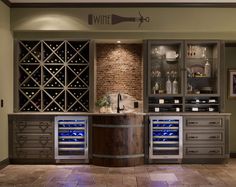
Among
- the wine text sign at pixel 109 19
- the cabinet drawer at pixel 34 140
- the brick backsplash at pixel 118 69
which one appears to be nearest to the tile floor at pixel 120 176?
the cabinet drawer at pixel 34 140

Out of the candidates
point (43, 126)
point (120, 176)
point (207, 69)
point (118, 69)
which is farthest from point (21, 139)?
point (207, 69)

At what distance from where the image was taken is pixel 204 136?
25.6 ft

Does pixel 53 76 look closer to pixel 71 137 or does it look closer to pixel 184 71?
pixel 71 137

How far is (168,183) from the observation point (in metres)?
6.12

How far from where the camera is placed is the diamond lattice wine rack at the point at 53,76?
313 inches

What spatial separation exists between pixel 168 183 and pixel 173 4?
3522mm

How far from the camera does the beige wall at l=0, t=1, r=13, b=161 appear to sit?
732 centimetres

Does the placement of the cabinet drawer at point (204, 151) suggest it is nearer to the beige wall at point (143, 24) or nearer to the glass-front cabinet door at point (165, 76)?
the glass-front cabinet door at point (165, 76)

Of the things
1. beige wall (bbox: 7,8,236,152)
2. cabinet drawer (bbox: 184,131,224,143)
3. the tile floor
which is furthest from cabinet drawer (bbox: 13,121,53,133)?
cabinet drawer (bbox: 184,131,224,143)

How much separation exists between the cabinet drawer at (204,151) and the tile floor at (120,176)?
0.81 feet

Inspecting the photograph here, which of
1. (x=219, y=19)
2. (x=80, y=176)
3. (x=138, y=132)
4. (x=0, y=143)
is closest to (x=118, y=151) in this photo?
(x=138, y=132)

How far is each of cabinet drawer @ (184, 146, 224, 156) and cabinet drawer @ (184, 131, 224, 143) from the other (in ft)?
0.47

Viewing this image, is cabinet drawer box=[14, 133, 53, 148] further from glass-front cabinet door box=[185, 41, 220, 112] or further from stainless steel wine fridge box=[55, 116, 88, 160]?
glass-front cabinet door box=[185, 41, 220, 112]

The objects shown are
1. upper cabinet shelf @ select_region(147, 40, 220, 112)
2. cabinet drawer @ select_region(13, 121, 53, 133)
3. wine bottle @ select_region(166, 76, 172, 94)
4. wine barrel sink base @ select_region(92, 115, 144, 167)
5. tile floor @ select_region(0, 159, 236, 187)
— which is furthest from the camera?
wine bottle @ select_region(166, 76, 172, 94)
